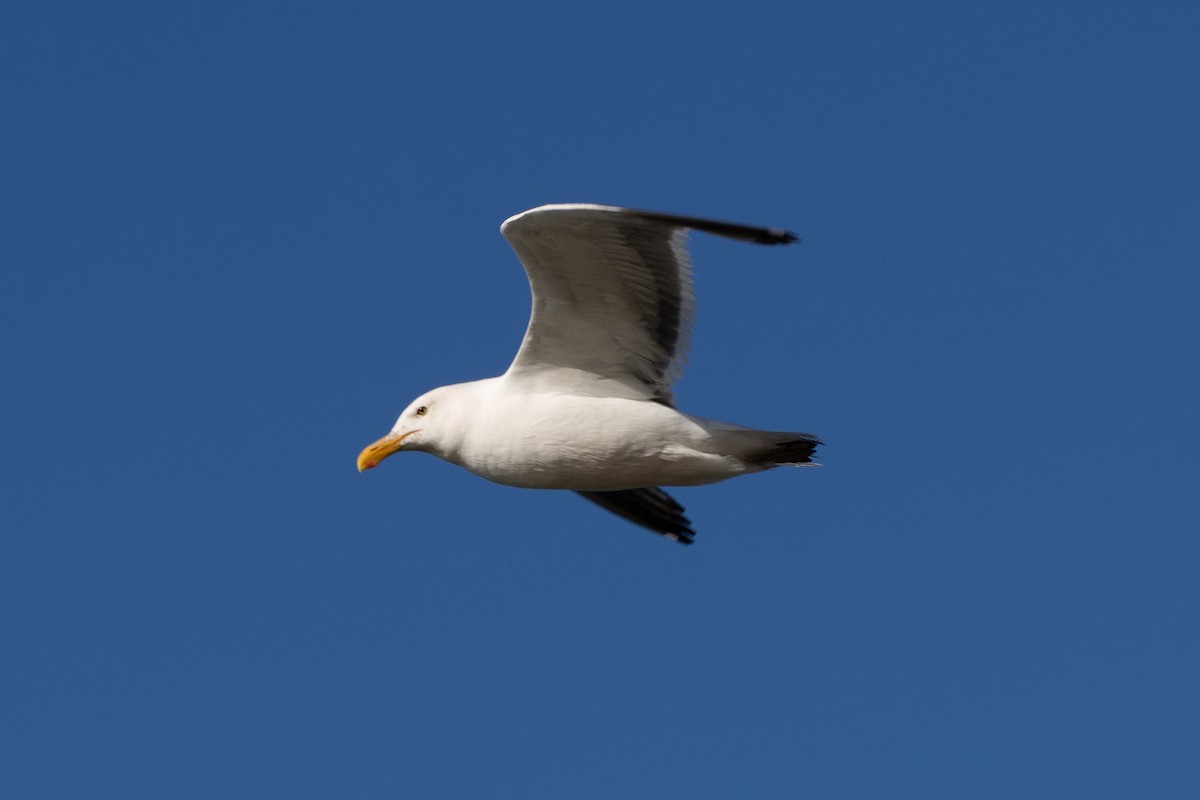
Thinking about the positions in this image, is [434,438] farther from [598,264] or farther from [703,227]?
[703,227]

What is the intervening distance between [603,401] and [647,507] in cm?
235

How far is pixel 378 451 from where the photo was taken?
44.3 ft

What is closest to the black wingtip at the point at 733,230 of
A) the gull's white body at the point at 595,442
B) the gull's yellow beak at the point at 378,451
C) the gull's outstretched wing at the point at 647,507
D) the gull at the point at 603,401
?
the gull at the point at 603,401

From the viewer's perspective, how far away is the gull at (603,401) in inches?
474

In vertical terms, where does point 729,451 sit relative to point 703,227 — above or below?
below

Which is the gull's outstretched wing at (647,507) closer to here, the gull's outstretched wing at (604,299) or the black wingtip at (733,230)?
the gull's outstretched wing at (604,299)

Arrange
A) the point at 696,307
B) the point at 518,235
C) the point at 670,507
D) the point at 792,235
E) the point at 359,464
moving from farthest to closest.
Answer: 1. the point at 670,507
2. the point at 359,464
3. the point at 696,307
4. the point at 518,235
5. the point at 792,235

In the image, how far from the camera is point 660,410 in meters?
12.5

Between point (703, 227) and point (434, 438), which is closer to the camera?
point (703, 227)

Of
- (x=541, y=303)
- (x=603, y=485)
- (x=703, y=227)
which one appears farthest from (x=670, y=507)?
(x=703, y=227)

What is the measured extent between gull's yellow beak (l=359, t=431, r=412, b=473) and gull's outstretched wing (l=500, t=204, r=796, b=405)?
1269 mm

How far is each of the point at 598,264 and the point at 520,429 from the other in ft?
4.58

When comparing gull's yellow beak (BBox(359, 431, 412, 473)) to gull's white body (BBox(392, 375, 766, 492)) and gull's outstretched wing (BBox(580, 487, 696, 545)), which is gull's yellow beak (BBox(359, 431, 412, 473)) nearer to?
gull's white body (BBox(392, 375, 766, 492))

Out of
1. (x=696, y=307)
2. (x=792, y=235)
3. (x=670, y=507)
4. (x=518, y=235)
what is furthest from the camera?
(x=670, y=507)
